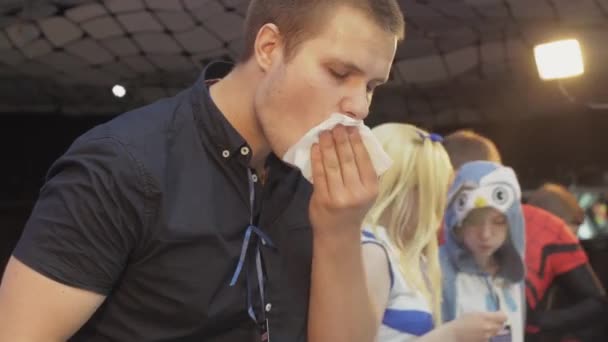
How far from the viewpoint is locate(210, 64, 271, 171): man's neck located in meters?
1.12

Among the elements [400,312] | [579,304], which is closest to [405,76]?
[579,304]

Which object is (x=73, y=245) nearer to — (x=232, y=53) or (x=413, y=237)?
(x=413, y=237)

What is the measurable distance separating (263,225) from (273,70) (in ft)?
0.74

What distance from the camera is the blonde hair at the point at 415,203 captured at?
1.90 metres

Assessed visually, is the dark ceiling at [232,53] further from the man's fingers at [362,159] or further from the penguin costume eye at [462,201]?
the man's fingers at [362,159]

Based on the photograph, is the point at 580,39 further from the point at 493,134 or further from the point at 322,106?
the point at 322,106

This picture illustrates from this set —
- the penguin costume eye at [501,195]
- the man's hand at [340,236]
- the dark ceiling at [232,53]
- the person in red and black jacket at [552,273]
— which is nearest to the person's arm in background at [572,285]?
the person in red and black jacket at [552,273]

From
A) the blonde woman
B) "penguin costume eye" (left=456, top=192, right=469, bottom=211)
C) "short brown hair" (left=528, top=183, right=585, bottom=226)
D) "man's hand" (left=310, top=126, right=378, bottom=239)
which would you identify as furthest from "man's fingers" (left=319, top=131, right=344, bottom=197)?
"short brown hair" (left=528, top=183, right=585, bottom=226)

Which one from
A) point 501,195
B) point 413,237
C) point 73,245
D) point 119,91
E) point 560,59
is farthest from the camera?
point 119,91

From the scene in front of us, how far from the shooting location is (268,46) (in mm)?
1109

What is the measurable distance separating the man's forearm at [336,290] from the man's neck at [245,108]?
157 mm

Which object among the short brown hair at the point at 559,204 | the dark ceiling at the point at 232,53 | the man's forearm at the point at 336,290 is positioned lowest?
the man's forearm at the point at 336,290

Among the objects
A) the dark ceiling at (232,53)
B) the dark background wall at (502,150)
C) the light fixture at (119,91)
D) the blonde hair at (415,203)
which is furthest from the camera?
the light fixture at (119,91)

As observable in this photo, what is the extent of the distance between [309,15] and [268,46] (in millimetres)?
74
